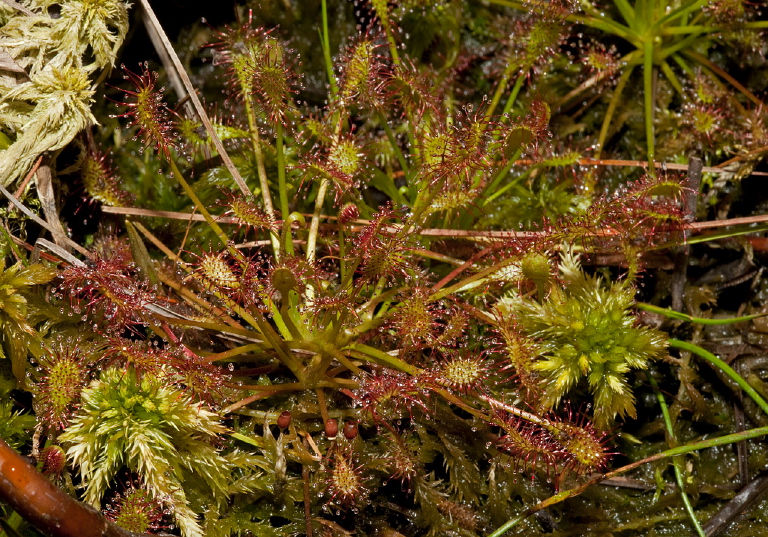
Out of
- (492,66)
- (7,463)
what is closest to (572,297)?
(492,66)

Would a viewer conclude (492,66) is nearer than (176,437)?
No

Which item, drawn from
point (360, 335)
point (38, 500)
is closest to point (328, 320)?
point (360, 335)

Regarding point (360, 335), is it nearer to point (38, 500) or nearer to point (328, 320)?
point (328, 320)

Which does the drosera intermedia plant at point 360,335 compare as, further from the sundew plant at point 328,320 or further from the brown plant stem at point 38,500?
the brown plant stem at point 38,500

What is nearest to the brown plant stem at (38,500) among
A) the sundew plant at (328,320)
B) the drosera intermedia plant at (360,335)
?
the sundew plant at (328,320)

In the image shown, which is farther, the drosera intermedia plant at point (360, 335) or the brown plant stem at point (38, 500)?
the drosera intermedia plant at point (360, 335)

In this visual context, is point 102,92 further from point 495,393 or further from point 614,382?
point 614,382
